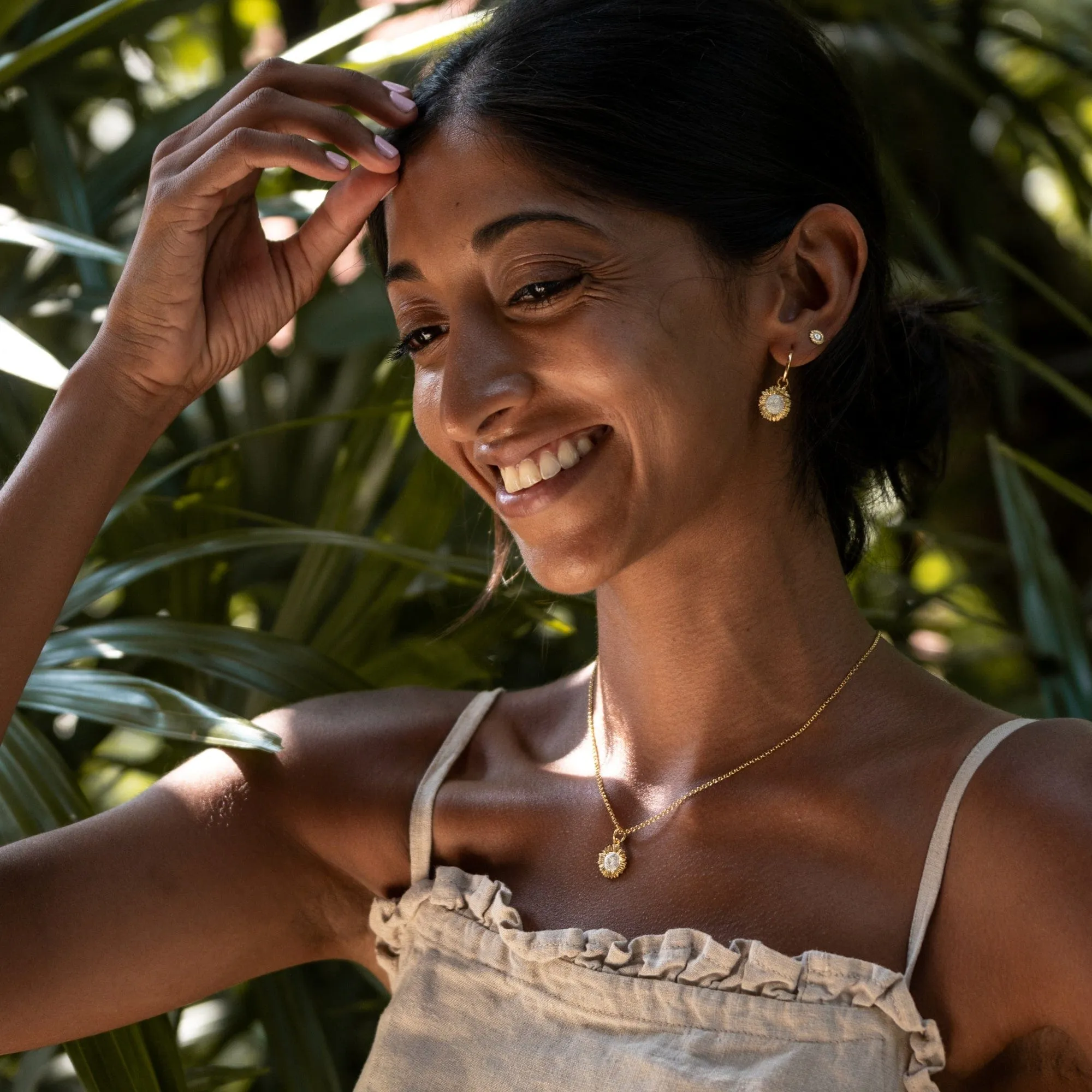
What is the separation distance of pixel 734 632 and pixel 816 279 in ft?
1.06

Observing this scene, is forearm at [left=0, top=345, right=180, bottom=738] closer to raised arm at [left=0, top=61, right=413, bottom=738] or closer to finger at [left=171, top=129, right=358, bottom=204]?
raised arm at [left=0, top=61, right=413, bottom=738]

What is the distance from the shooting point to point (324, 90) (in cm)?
132

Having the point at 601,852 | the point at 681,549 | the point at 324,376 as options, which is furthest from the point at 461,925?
the point at 324,376

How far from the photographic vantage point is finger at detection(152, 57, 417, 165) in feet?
4.26

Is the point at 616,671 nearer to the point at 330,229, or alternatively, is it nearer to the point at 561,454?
the point at 561,454

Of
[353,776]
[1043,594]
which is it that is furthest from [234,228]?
[1043,594]

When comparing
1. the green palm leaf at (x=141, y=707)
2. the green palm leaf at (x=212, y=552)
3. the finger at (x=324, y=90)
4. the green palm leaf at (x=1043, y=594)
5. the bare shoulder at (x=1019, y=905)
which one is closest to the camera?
the bare shoulder at (x=1019, y=905)

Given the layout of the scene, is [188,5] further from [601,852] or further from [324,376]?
[601,852]

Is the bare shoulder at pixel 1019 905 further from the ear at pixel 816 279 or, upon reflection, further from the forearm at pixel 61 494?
the forearm at pixel 61 494

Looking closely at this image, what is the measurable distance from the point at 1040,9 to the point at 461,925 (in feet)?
5.68

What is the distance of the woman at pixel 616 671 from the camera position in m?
1.16

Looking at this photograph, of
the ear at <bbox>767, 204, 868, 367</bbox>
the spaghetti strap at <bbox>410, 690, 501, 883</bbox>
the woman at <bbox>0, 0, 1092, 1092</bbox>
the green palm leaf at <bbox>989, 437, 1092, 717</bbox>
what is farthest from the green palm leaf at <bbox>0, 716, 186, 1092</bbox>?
the green palm leaf at <bbox>989, 437, 1092, 717</bbox>

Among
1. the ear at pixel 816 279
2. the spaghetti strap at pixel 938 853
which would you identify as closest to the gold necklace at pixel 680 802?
the spaghetti strap at pixel 938 853

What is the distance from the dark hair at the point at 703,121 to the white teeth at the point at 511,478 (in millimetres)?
241
